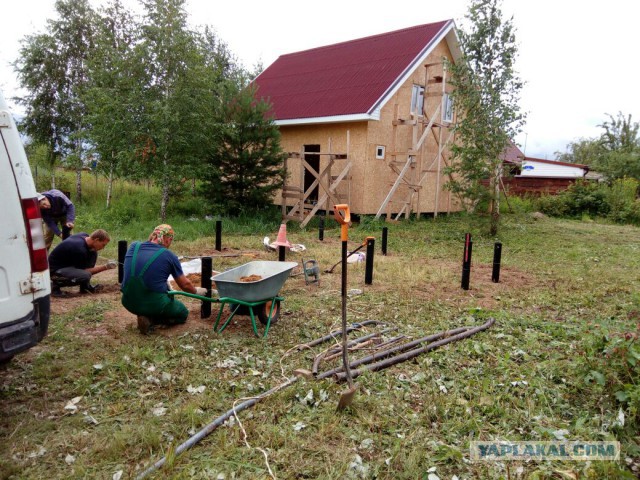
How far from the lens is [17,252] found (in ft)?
10.8

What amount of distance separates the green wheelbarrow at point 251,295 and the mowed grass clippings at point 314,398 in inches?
9.8

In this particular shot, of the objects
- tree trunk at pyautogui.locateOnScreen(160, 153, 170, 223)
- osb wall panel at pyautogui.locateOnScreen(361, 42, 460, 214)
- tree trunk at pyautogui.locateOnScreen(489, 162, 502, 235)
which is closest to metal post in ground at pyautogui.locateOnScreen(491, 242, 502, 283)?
tree trunk at pyautogui.locateOnScreen(489, 162, 502, 235)

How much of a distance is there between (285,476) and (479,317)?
4148 mm

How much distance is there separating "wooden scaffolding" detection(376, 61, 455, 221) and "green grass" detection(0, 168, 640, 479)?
10.4 m

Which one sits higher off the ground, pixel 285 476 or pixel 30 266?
pixel 30 266

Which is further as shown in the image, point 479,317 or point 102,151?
point 102,151

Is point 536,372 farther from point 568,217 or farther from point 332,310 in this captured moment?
point 568,217

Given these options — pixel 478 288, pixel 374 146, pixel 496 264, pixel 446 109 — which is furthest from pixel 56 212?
pixel 446 109

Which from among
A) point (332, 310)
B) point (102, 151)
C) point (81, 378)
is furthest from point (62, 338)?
point (102, 151)

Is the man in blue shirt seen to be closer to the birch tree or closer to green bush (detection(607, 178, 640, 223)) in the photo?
the birch tree

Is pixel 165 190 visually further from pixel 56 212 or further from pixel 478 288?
pixel 478 288

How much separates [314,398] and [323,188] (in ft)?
40.0

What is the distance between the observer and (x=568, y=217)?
24.0 meters

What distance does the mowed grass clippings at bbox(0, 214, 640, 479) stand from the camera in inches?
122
